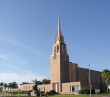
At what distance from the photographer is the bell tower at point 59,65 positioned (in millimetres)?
78981

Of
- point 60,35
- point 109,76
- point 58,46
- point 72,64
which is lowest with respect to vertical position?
point 109,76

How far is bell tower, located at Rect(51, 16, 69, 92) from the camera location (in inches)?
3109

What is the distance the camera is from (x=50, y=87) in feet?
274

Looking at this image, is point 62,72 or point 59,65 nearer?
point 62,72

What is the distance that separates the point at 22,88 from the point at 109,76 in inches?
2553

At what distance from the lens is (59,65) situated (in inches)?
3142

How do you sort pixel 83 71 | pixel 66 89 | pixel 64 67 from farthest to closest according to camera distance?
pixel 83 71, pixel 64 67, pixel 66 89

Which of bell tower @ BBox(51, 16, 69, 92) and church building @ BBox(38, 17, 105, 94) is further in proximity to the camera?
bell tower @ BBox(51, 16, 69, 92)

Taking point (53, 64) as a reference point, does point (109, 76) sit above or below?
below

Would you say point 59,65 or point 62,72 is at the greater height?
point 59,65

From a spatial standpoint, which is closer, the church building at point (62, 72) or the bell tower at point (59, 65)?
the church building at point (62, 72)

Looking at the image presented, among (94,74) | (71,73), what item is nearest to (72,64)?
(71,73)

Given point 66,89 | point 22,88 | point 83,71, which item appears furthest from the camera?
point 22,88

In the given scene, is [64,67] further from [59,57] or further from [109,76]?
[109,76]
